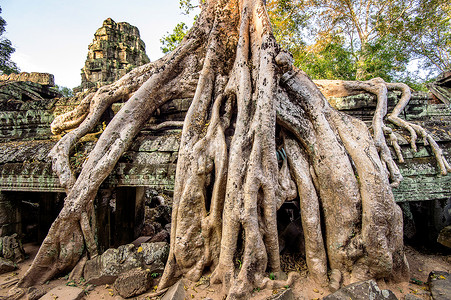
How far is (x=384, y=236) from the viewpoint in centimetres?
203

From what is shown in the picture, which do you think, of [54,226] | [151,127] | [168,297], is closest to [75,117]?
[151,127]

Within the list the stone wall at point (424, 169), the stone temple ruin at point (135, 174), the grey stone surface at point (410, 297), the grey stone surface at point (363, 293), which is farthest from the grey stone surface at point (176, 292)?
the stone wall at point (424, 169)

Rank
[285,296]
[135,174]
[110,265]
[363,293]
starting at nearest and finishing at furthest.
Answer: [363,293]
[285,296]
[110,265]
[135,174]

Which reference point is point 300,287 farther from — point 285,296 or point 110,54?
point 110,54

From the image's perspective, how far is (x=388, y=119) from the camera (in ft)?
10.3

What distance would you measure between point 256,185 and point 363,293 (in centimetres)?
116

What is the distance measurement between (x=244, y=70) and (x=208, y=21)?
137cm

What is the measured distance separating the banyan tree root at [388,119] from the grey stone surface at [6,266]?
14.8 ft

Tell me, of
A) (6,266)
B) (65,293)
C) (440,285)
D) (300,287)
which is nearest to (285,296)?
(300,287)

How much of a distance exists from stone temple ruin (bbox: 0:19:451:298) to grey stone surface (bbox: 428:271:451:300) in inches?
29.0

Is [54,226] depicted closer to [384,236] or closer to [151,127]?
[151,127]

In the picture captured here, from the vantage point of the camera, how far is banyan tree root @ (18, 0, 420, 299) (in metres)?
2.07

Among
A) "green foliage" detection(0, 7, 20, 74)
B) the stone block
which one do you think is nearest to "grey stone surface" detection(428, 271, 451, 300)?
the stone block

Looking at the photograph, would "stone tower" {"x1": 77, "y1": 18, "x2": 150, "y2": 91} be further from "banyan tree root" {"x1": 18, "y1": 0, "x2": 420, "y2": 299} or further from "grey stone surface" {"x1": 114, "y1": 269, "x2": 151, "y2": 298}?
"grey stone surface" {"x1": 114, "y1": 269, "x2": 151, "y2": 298}
